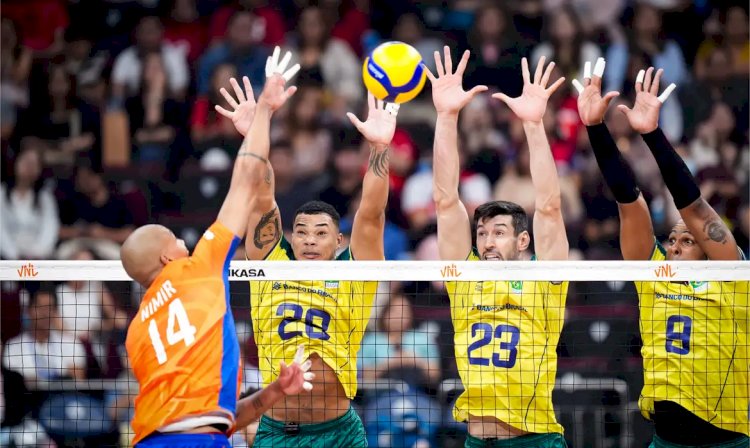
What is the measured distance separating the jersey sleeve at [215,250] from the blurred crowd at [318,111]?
723 cm

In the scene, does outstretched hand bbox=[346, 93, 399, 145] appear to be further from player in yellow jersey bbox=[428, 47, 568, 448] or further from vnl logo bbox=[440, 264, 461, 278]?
vnl logo bbox=[440, 264, 461, 278]

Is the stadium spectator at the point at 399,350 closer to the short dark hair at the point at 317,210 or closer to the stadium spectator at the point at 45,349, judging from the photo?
the short dark hair at the point at 317,210

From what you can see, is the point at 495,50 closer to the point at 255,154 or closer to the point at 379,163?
the point at 379,163

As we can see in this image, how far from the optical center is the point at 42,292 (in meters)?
13.3

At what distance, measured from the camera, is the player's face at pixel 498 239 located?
9289 millimetres

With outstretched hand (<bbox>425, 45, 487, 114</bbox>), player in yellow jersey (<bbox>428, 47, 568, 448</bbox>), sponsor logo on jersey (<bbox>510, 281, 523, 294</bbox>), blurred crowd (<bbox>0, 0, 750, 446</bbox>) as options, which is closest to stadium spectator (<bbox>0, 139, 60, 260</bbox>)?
blurred crowd (<bbox>0, 0, 750, 446</bbox>)

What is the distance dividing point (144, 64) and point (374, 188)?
9611 mm

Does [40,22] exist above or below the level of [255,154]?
above

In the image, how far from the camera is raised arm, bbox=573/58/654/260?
9.23 metres

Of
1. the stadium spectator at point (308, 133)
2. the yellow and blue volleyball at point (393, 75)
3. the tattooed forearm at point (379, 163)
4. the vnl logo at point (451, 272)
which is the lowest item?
the vnl logo at point (451, 272)

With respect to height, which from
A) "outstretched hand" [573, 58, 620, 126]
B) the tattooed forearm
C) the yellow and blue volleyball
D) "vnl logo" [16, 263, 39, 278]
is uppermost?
the yellow and blue volleyball

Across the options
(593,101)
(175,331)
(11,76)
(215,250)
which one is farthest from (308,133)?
(175,331)

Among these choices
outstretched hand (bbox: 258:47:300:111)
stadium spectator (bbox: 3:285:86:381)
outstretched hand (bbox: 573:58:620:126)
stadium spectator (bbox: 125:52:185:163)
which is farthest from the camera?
stadium spectator (bbox: 125:52:185:163)

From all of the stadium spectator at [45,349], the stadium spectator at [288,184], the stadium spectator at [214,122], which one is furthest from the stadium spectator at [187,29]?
the stadium spectator at [45,349]
